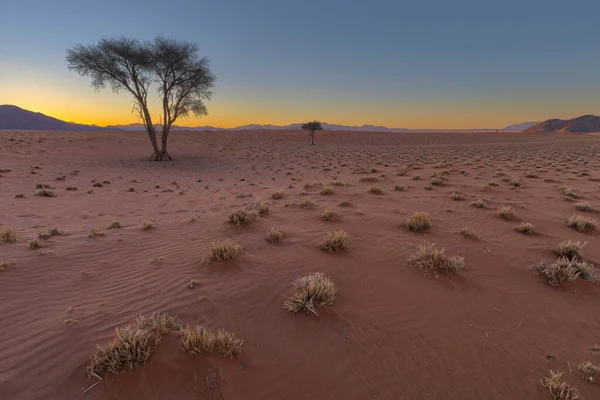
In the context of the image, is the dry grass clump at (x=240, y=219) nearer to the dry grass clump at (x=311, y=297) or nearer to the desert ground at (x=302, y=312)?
the desert ground at (x=302, y=312)

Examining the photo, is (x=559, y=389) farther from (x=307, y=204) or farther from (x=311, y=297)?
(x=307, y=204)

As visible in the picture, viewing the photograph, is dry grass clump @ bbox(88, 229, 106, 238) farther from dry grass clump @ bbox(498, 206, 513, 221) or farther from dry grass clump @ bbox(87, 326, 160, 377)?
dry grass clump @ bbox(498, 206, 513, 221)

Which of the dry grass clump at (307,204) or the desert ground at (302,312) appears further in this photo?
the dry grass clump at (307,204)

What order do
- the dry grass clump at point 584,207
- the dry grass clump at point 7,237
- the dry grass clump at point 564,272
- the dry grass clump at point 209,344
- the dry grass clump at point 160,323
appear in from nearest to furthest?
the dry grass clump at point 209,344 < the dry grass clump at point 160,323 < the dry grass clump at point 564,272 < the dry grass clump at point 7,237 < the dry grass clump at point 584,207

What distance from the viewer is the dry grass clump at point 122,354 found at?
2.68m

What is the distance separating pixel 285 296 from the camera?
408 centimetres

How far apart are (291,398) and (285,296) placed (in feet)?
5.10

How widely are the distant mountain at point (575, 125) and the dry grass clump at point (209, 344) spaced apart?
730 ft

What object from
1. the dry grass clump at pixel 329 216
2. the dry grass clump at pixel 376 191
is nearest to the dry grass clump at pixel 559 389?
the dry grass clump at pixel 329 216

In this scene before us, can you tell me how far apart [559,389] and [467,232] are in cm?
419

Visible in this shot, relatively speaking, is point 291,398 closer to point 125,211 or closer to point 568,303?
point 568,303

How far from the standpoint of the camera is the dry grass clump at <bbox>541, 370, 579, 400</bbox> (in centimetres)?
259

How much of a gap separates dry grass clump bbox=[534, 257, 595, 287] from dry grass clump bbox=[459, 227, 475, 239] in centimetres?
161

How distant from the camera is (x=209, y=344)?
2873mm
